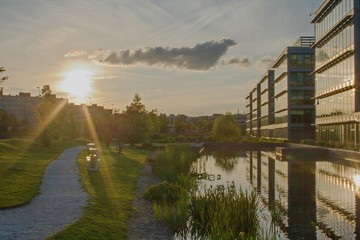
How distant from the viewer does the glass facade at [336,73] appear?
194 feet

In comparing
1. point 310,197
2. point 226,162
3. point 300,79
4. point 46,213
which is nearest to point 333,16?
point 226,162

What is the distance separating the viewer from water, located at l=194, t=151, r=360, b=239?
16141 millimetres

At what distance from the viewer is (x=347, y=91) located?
2438 inches

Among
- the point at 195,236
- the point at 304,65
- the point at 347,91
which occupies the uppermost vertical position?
the point at 304,65

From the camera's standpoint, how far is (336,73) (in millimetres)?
66750

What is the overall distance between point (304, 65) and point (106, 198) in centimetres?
8597

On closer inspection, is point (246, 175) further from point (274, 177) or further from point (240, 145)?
point (240, 145)

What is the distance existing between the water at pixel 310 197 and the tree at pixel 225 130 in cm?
6183

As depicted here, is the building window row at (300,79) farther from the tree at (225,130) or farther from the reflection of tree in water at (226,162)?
the reflection of tree in water at (226,162)

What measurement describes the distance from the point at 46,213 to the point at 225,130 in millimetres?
86316

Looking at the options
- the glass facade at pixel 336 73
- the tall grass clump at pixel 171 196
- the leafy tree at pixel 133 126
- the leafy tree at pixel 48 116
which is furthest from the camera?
the leafy tree at pixel 133 126

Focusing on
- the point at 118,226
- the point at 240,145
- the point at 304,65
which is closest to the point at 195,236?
the point at 118,226

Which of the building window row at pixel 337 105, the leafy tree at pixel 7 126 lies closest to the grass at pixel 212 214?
the building window row at pixel 337 105

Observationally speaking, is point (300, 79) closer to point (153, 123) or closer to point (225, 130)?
point (225, 130)
